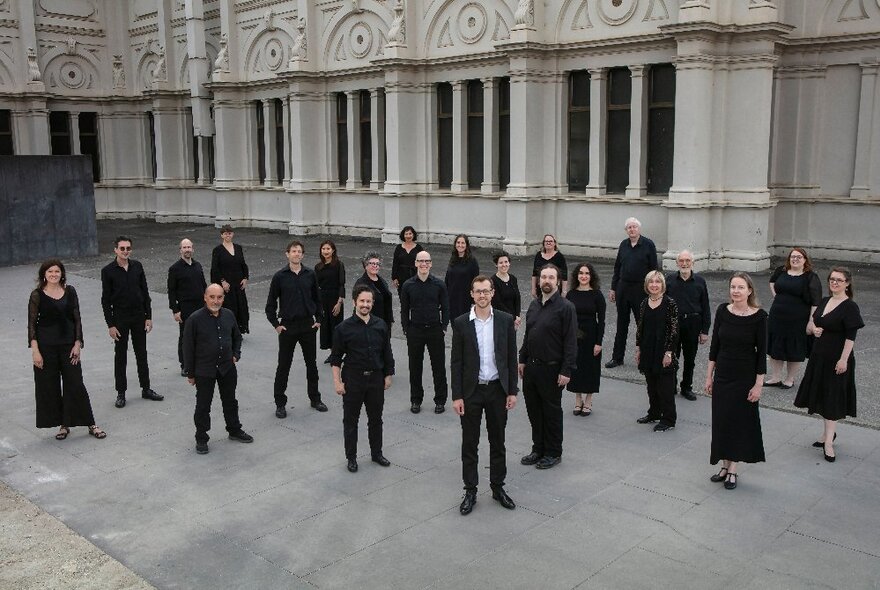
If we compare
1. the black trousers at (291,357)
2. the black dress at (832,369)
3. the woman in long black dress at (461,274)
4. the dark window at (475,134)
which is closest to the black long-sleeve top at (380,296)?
the black trousers at (291,357)

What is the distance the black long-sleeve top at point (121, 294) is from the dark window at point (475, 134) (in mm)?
15125

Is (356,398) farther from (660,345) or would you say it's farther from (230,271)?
(230,271)

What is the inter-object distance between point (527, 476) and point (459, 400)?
1.19 metres

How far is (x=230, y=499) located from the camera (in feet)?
23.0

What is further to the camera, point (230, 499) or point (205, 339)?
point (205, 339)

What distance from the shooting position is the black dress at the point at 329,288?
11.2m

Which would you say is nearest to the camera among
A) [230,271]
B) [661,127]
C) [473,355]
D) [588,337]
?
[473,355]

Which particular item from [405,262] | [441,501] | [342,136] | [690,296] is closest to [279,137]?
[342,136]

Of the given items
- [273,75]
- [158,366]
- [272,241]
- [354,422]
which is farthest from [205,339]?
[273,75]

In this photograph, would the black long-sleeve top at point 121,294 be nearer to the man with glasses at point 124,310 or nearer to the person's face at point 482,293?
the man with glasses at point 124,310

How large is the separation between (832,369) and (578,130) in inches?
575

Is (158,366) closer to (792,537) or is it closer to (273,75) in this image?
(792,537)

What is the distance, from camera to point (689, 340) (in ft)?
31.5

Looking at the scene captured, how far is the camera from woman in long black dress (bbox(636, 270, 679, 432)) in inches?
336
